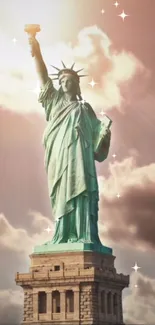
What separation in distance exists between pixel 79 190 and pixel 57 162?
6.36 feet

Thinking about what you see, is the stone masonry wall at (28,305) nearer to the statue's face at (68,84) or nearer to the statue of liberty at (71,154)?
the statue of liberty at (71,154)

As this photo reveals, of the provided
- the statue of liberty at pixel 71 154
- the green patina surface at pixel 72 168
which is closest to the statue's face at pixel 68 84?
the statue of liberty at pixel 71 154

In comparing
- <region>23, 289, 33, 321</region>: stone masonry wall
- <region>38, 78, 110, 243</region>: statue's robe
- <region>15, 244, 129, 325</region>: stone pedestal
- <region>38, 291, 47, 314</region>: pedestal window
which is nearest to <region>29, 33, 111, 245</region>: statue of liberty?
<region>38, 78, 110, 243</region>: statue's robe

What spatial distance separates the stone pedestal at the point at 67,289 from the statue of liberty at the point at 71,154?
109 cm

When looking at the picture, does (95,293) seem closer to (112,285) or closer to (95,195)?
(112,285)

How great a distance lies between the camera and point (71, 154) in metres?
39.0

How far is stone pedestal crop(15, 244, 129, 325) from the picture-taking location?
36.4 meters

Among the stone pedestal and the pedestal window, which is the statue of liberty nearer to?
the stone pedestal

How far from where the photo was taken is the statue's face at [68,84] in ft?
132

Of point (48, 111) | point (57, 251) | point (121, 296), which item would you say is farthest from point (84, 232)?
point (48, 111)

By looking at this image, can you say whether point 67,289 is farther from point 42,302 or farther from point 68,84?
point 68,84

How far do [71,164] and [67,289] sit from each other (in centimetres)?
610

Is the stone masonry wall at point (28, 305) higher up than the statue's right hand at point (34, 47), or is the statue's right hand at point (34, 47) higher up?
the statue's right hand at point (34, 47)

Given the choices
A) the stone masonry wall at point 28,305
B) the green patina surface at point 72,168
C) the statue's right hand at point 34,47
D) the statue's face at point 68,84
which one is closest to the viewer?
the stone masonry wall at point 28,305
